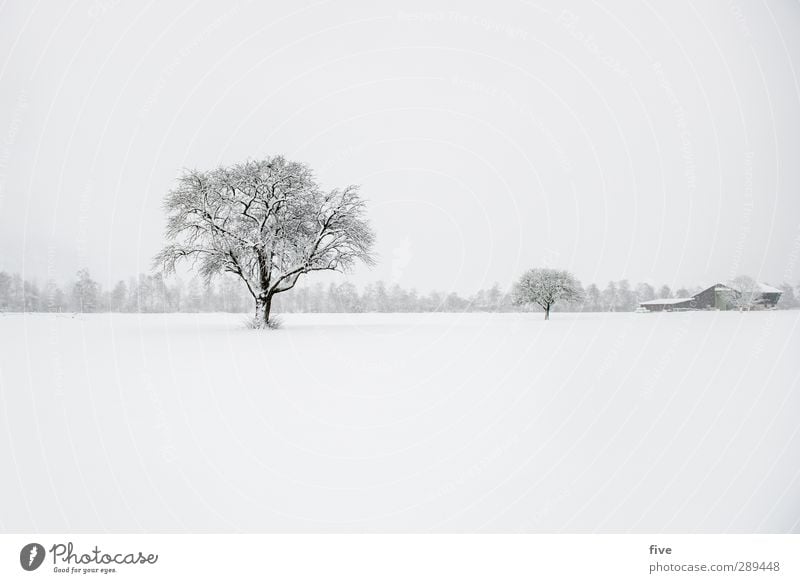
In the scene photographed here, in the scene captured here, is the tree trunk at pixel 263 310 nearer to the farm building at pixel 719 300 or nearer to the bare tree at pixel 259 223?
the bare tree at pixel 259 223

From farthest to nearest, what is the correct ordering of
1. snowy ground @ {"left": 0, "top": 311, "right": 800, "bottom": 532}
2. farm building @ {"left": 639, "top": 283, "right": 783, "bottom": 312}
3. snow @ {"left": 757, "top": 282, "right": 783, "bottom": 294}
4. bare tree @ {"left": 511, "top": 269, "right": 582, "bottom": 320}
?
bare tree @ {"left": 511, "top": 269, "right": 582, "bottom": 320} → farm building @ {"left": 639, "top": 283, "right": 783, "bottom": 312} → snow @ {"left": 757, "top": 282, "right": 783, "bottom": 294} → snowy ground @ {"left": 0, "top": 311, "right": 800, "bottom": 532}

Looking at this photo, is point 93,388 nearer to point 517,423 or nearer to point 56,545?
point 56,545

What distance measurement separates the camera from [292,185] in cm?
1608

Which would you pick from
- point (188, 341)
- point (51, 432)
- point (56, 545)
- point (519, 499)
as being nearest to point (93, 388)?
point (51, 432)

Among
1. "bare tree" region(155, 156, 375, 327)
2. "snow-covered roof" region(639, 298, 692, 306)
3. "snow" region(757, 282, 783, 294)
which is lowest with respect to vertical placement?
"snow-covered roof" region(639, 298, 692, 306)

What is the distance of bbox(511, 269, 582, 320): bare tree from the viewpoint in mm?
29000

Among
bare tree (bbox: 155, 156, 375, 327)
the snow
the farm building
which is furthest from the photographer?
bare tree (bbox: 155, 156, 375, 327)

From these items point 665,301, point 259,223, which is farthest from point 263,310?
point 665,301

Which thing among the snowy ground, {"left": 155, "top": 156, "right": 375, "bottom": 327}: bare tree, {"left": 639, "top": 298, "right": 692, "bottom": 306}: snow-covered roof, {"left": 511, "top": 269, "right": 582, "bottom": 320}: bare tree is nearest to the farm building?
{"left": 639, "top": 298, "right": 692, "bottom": 306}: snow-covered roof

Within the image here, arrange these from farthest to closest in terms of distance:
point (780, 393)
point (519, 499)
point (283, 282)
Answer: point (283, 282) → point (780, 393) → point (519, 499)

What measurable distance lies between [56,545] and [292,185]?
14.2m

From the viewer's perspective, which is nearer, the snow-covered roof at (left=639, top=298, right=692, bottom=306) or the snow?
the snow

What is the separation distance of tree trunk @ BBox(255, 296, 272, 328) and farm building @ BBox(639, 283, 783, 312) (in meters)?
15.7

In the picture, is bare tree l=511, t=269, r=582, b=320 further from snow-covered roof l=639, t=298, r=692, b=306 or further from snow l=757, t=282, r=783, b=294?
snow l=757, t=282, r=783, b=294
